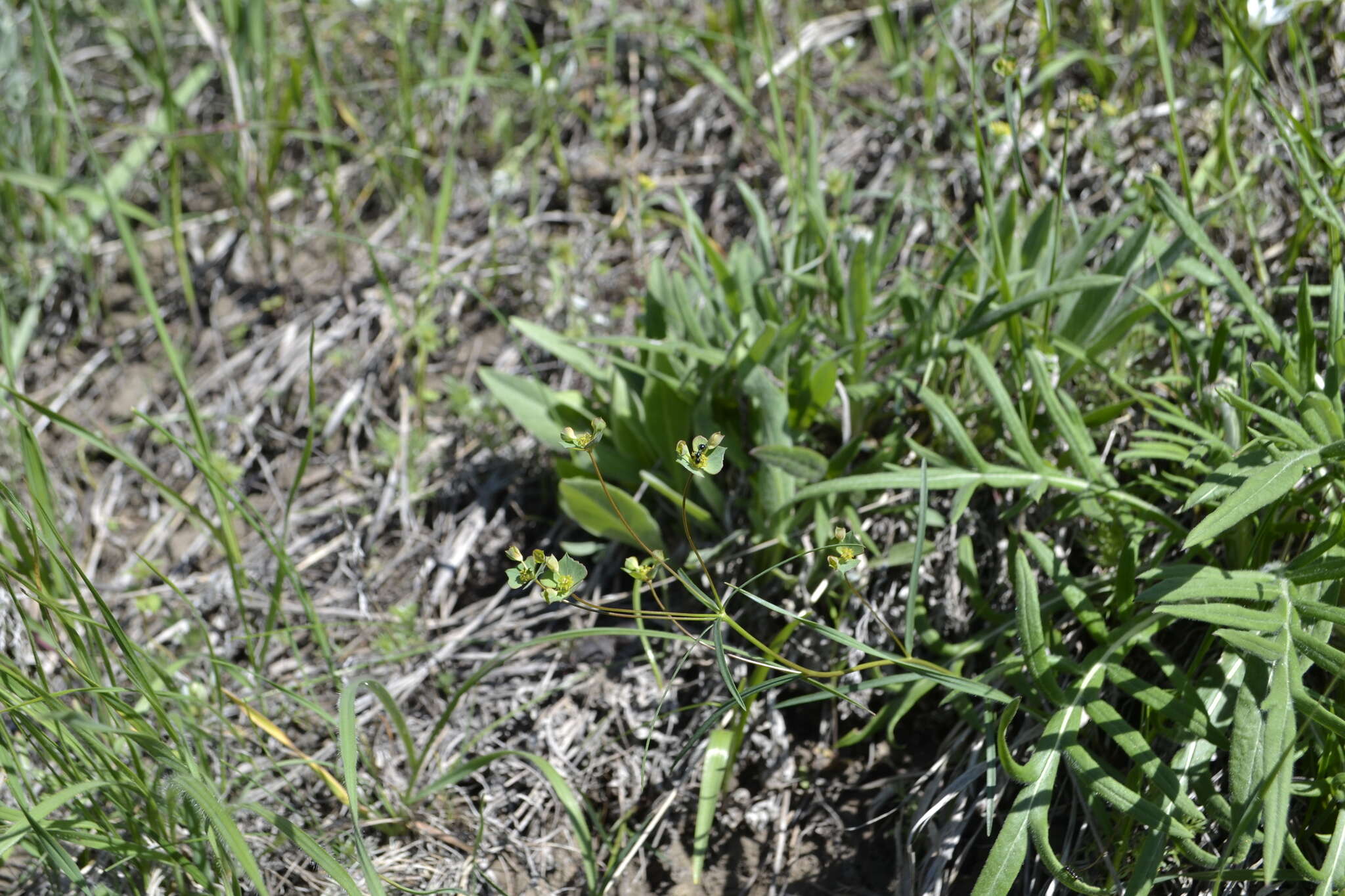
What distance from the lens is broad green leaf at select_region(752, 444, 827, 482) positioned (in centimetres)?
196

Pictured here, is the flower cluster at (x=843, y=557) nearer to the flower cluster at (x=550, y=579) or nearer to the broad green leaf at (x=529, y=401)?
the flower cluster at (x=550, y=579)

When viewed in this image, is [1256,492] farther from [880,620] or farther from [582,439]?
[582,439]

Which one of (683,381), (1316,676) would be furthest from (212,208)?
(1316,676)

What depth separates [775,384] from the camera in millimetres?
2043

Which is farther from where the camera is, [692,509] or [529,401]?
[529,401]

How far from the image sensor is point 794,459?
6.53ft

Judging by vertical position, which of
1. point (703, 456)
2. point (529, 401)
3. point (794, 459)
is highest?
point (703, 456)

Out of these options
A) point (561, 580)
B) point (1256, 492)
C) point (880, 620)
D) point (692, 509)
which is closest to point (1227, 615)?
point (1256, 492)

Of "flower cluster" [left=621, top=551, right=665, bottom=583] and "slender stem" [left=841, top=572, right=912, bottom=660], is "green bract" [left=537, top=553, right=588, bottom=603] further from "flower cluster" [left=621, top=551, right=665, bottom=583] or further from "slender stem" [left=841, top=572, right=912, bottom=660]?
"slender stem" [left=841, top=572, right=912, bottom=660]

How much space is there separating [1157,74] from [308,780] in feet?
9.01

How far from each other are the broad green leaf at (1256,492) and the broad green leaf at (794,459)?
712 mm

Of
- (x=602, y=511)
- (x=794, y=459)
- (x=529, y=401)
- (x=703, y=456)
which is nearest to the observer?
(x=703, y=456)

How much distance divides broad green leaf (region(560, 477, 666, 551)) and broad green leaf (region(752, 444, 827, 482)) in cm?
30

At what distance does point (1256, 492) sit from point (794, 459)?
805 millimetres
